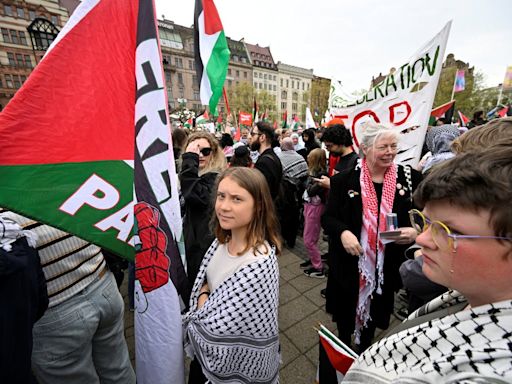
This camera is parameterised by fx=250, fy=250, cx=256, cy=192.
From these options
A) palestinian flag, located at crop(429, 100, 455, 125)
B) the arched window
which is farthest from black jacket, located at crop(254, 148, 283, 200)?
palestinian flag, located at crop(429, 100, 455, 125)

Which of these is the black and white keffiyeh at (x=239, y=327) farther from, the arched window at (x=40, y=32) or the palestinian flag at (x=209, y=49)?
the arched window at (x=40, y=32)

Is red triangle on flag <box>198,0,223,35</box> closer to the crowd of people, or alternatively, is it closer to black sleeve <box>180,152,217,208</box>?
the crowd of people

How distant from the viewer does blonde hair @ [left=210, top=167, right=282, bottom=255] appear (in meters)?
1.55

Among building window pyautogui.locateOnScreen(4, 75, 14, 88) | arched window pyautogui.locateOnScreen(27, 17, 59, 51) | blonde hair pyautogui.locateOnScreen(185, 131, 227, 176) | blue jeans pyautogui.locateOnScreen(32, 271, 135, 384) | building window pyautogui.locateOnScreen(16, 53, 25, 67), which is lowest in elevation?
blue jeans pyautogui.locateOnScreen(32, 271, 135, 384)

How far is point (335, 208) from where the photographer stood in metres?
2.19

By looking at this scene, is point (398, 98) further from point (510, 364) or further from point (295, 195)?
point (510, 364)

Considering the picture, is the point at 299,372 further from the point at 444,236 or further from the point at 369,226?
the point at 444,236

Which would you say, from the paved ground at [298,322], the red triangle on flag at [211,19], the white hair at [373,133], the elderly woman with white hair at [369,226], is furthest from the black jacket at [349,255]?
the red triangle on flag at [211,19]

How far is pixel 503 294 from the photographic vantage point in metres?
0.59

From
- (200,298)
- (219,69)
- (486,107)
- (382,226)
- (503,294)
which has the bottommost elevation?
(200,298)

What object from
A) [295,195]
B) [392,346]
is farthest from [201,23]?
[392,346]

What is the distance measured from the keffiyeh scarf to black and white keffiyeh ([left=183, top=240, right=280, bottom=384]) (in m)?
0.90

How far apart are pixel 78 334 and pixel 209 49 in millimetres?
3002

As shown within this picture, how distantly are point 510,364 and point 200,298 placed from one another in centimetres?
139
